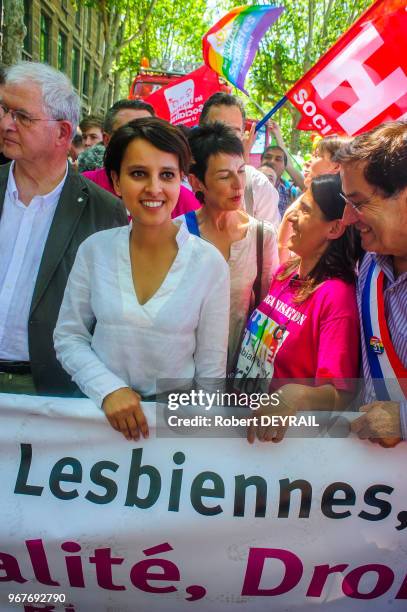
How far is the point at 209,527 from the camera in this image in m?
1.87

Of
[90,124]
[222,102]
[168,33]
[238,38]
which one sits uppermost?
[168,33]

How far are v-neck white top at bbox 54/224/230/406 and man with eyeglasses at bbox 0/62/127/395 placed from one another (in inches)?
19.5

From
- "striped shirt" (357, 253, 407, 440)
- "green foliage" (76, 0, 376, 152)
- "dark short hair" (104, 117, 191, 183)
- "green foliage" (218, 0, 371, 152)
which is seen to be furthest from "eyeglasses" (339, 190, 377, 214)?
"green foliage" (218, 0, 371, 152)

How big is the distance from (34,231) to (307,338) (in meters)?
1.33

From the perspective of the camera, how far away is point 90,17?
95.7 ft

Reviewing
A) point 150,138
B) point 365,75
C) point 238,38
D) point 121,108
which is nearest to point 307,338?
point 150,138

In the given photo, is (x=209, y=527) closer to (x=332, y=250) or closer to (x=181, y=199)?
(x=332, y=250)

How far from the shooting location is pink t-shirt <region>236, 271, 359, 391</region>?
73.5 inches

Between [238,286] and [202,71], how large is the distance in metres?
5.11

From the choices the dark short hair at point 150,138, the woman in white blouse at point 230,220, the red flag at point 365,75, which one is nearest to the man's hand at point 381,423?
the woman in white blouse at point 230,220

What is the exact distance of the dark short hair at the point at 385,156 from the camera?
71.2 inches

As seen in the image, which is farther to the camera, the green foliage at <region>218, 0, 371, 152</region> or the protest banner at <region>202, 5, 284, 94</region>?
the green foliage at <region>218, 0, 371, 152</region>

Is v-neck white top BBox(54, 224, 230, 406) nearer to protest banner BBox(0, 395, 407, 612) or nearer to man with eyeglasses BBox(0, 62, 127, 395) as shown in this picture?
protest banner BBox(0, 395, 407, 612)

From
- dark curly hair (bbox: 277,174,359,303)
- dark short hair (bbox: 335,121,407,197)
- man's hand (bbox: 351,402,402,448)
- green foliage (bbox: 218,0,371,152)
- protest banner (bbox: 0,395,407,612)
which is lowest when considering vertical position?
protest banner (bbox: 0,395,407,612)
